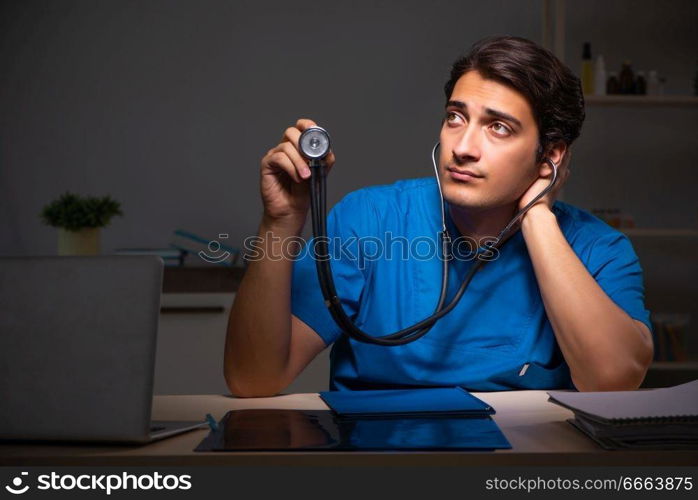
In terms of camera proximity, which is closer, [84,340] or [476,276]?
[84,340]

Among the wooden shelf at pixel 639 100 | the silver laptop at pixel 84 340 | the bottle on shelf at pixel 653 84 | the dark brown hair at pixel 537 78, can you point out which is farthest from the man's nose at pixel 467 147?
the bottle on shelf at pixel 653 84

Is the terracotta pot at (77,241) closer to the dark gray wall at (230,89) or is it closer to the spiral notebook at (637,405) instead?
the dark gray wall at (230,89)

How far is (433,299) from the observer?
58.6 inches

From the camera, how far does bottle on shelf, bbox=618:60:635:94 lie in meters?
3.17

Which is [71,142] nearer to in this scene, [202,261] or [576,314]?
[202,261]

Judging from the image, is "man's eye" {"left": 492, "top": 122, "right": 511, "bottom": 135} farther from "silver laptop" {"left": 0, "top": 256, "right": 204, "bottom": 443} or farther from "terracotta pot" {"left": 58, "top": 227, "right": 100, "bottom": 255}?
"terracotta pot" {"left": 58, "top": 227, "right": 100, "bottom": 255}

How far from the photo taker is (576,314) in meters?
1.33

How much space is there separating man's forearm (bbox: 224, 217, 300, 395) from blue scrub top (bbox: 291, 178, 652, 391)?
13 centimetres

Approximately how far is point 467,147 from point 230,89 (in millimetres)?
2289
